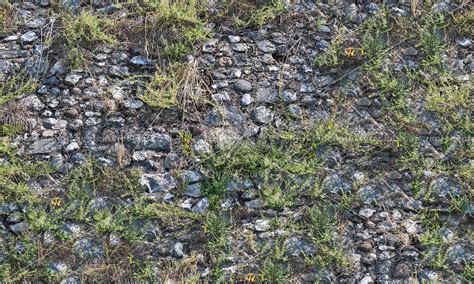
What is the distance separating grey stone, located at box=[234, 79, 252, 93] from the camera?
5.62 meters

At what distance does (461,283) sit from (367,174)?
3.26ft

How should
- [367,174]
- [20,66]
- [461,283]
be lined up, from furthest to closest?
[20,66] → [367,174] → [461,283]

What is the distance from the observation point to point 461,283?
5059 millimetres

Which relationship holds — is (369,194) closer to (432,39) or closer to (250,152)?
(250,152)

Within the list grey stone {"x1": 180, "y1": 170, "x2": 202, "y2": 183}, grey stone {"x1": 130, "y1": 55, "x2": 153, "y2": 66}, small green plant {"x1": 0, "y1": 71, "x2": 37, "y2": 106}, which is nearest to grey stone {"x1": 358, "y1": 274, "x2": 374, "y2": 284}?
grey stone {"x1": 180, "y1": 170, "x2": 202, "y2": 183}

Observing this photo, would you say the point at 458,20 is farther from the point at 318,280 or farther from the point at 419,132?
the point at 318,280

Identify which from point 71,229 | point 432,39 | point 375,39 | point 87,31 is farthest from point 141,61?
point 432,39

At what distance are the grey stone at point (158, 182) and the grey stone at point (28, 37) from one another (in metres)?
1.49

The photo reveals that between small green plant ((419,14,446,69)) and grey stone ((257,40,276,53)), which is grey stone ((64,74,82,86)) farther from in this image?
small green plant ((419,14,446,69))

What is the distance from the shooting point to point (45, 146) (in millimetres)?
5465

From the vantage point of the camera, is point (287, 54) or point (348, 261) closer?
point (348, 261)

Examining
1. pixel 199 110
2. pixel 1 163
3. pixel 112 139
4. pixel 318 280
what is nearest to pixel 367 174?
pixel 318 280

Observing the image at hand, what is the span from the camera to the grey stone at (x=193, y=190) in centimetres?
531

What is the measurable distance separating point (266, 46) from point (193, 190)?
4.30 feet
